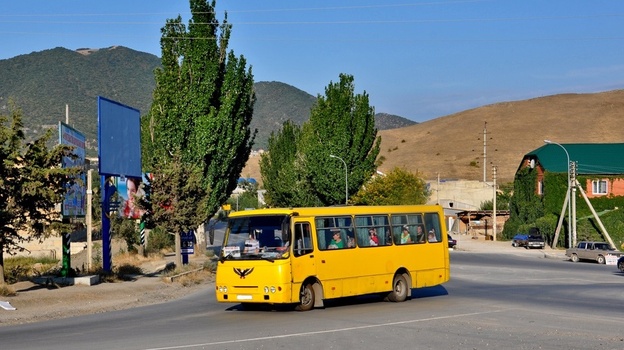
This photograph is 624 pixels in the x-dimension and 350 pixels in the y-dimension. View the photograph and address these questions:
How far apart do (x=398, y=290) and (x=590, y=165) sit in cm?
6012

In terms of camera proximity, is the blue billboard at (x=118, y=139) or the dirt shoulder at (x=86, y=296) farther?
the blue billboard at (x=118, y=139)

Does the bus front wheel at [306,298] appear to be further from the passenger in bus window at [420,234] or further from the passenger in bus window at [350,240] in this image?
the passenger in bus window at [420,234]

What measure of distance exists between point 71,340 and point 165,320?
4.08 meters

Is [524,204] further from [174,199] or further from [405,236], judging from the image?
[405,236]

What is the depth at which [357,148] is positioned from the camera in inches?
2940

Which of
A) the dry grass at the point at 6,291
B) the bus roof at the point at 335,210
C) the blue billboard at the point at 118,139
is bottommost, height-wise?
the dry grass at the point at 6,291

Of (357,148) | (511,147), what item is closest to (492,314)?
(357,148)

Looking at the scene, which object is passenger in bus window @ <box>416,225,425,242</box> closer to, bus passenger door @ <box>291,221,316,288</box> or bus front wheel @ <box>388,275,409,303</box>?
bus front wheel @ <box>388,275,409,303</box>

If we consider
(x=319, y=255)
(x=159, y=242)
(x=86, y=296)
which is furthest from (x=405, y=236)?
(x=159, y=242)

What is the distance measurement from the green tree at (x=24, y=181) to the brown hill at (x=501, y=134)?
120 m

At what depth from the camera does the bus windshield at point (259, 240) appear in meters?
22.2

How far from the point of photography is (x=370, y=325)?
1933 cm

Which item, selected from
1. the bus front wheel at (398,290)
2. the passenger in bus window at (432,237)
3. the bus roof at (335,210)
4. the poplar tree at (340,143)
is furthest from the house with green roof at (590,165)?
the bus front wheel at (398,290)

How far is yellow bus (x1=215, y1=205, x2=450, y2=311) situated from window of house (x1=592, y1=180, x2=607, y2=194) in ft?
187
